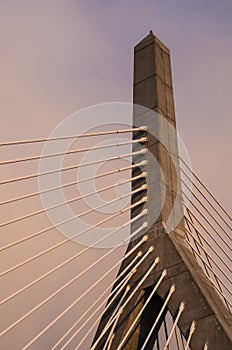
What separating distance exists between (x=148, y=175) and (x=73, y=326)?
4495mm

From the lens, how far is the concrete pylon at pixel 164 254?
13383 mm

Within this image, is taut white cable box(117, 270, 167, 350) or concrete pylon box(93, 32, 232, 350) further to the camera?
taut white cable box(117, 270, 167, 350)

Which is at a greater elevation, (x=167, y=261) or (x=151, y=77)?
(x=151, y=77)

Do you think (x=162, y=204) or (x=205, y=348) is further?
(x=162, y=204)

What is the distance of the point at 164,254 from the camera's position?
14.6 m

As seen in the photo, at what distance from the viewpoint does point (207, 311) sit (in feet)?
43.8

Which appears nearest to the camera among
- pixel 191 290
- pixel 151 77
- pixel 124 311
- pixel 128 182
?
pixel 191 290

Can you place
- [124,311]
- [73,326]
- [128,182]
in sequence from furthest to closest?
[128,182]
[124,311]
[73,326]

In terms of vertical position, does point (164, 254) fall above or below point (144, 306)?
above

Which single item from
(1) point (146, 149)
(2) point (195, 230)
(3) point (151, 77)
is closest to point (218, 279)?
(2) point (195, 230)

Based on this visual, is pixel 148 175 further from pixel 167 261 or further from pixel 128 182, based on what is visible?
pixel 167 261

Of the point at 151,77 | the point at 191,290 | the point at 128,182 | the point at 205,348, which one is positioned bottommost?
the point at 205,348

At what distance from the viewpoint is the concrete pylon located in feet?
43.9

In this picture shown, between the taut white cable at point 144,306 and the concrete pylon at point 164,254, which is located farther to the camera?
the taut white cable at point 144,306
